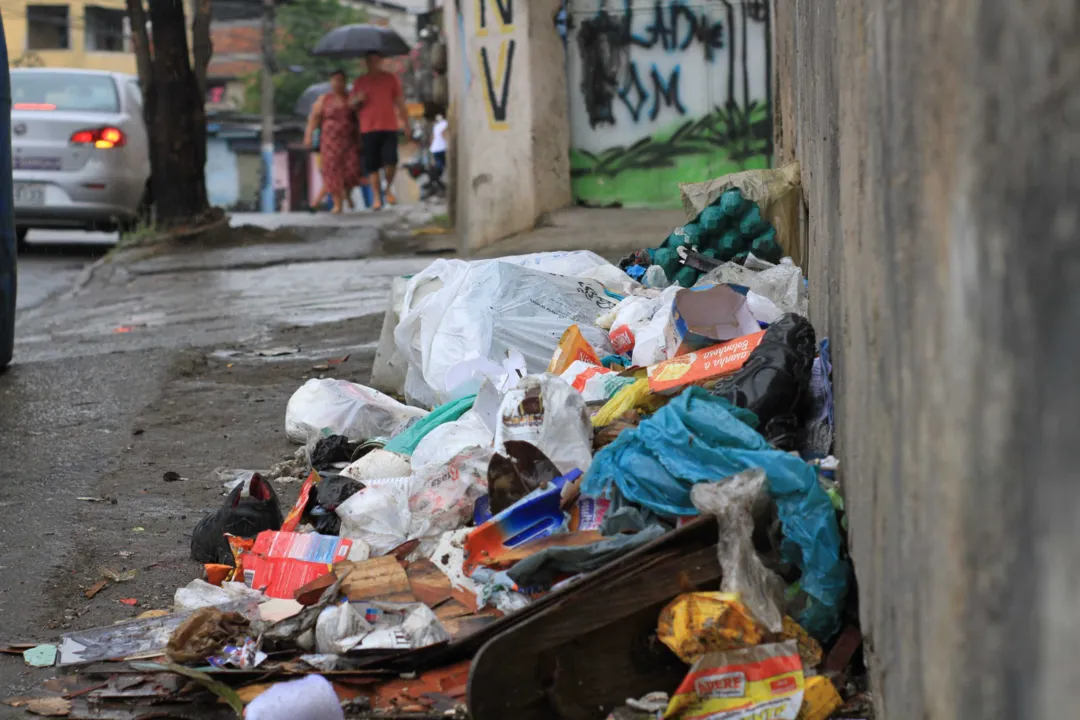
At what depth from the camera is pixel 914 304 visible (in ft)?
5.55

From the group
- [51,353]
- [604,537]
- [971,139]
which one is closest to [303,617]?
[604,537]

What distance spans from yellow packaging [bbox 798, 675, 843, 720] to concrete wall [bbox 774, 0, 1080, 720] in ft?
0.51

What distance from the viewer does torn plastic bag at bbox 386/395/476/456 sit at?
3.90 meters

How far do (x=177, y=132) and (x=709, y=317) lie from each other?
30.0ft

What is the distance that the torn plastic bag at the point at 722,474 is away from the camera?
99.3 inches

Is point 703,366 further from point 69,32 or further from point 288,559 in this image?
point 69,32

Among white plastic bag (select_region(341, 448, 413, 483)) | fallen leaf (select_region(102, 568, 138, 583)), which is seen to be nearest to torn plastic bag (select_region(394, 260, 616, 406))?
white plastic bag (select_region(341, 448, 413, 483))

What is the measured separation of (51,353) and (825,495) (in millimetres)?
5388

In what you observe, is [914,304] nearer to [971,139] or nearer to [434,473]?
[971,139]

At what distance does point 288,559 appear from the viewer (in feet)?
10.3

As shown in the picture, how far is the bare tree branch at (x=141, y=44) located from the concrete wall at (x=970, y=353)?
34.9 ft

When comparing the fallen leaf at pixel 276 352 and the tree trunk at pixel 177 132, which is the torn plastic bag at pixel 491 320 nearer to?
the fallen leaf at pixel 276 352

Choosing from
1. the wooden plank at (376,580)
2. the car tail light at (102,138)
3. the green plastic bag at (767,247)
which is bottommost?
the wooden plank at (376,580)

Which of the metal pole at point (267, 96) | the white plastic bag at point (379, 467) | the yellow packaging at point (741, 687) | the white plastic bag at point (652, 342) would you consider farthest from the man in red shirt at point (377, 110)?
the metal pole at point (267, 96)
